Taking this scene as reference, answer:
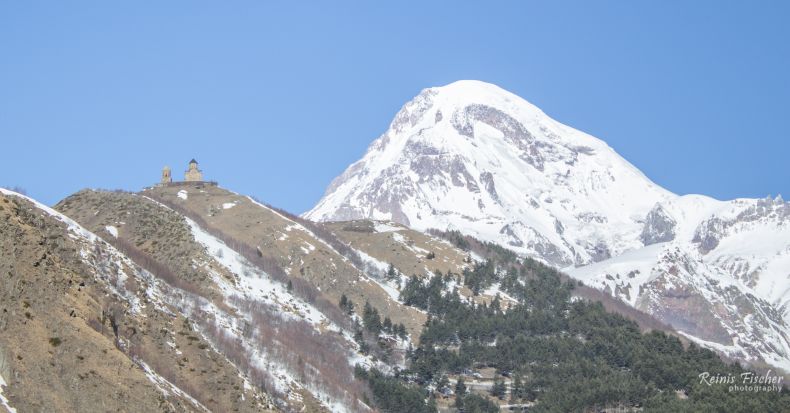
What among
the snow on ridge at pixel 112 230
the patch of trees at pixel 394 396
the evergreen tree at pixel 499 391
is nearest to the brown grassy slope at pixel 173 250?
the snow on ridge at pixel 112 230

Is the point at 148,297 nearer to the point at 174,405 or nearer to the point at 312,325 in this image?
the point at 174,405

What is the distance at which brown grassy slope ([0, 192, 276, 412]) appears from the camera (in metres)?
83.0

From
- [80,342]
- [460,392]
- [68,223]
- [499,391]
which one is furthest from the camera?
[499,391]

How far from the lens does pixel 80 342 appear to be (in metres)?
89.6

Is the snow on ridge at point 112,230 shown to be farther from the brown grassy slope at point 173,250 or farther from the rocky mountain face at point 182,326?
the brown grassy slope at point 173,250

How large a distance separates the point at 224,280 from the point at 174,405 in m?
87.5

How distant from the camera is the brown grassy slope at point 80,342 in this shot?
272ft

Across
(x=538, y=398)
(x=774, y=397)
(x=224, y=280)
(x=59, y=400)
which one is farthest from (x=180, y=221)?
(x=59, y=400)

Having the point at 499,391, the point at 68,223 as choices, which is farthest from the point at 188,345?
the point at 499,391

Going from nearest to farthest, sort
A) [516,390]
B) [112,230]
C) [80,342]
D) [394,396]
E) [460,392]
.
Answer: [80,342], [394,396], [112,230], [460,392], [516,390]

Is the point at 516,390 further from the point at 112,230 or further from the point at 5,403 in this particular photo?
the point at 5,403

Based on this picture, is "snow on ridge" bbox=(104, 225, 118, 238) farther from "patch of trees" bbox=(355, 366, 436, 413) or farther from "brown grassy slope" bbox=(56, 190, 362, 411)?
"patch of trees" bbox=(355, 366, 436, 413)

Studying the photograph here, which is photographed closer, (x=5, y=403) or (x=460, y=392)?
(x=5, y=403)

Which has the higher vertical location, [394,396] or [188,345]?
[394,396]
